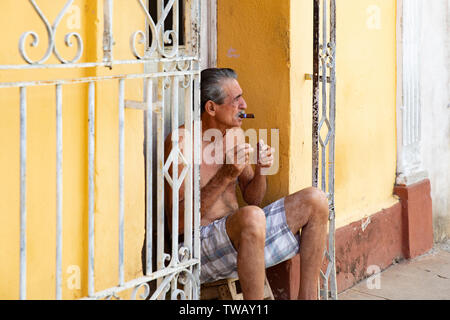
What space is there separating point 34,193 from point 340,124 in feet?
7.51

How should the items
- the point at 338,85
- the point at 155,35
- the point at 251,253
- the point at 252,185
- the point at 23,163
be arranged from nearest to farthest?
the point at 23,163 → the point at 155,35 → the point at 251,253 → the point at 252,185 → the point at 338,85

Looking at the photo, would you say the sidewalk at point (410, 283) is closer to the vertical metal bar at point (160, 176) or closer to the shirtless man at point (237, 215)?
the shirtless man at point (237, 215)

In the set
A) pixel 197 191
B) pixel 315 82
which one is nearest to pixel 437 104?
pixel 315 82

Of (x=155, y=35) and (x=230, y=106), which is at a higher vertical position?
(x=155, y=35)

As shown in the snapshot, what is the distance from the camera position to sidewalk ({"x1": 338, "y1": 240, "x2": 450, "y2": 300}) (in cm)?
439

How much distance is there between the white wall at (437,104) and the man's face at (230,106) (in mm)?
2332

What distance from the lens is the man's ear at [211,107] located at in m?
3.67

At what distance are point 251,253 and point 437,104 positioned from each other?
3.14 m

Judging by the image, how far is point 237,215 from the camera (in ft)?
10.9

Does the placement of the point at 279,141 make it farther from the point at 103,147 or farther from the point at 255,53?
the point at 103,147

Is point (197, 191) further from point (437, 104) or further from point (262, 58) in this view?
point (437, 104)

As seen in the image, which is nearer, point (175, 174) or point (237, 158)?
point (175, 174)

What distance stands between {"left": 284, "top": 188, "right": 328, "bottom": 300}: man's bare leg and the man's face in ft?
1.75

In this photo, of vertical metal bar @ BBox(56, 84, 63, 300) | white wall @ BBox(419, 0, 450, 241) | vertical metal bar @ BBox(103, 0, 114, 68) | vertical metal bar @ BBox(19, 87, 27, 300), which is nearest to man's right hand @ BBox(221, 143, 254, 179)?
vertical metal bar @ BBox(103, 0, 114, 68)
